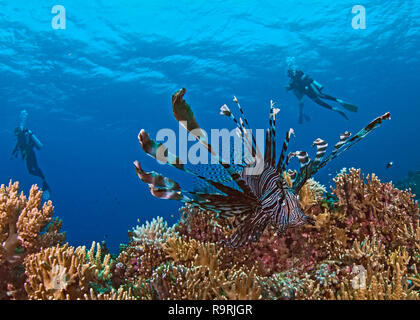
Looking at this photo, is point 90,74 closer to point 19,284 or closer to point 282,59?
point 282,59

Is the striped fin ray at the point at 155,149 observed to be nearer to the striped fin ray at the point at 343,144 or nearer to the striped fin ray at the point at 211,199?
the striped fin ray at the point at 211,199

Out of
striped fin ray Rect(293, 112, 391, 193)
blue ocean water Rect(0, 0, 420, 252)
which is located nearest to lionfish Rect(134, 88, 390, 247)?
striped fin ray Rect(293, 112, 391, 193)

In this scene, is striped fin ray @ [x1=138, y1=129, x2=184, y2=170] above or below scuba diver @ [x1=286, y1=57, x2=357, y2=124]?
below

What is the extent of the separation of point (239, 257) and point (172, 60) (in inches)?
918

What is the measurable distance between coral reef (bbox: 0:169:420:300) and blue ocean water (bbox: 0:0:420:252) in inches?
647

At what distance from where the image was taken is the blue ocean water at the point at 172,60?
19484 millimetres

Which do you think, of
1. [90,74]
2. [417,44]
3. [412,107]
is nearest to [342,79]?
[417,44]

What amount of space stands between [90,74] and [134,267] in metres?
24.5

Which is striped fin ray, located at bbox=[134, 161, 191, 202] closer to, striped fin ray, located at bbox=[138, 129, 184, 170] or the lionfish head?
striped fin ray, located at bbox=[138, 129, 184, 170]

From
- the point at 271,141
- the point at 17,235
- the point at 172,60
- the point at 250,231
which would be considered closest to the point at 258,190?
the point at 250,231

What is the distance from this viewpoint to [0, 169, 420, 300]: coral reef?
285cm

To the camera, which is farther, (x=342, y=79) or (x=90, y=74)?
(x=342, y=79)

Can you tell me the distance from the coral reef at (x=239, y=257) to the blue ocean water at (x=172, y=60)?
54.0ft
